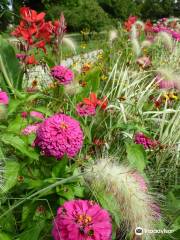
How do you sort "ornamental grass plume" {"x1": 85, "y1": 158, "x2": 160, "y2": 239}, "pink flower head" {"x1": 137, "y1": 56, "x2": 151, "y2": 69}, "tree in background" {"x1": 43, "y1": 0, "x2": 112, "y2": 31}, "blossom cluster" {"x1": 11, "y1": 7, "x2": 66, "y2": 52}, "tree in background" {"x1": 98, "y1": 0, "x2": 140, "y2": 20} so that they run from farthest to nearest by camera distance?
"tree in background" {"x1": 98, "y1": 0, "x2": 140, "y2": 20}, "tree in background" {"x1": 43, "y1": 0, "x2": 112, "y2": 31}, "pink flower head" {"x1": 137, "y1": 56, "x2": 151, "y2": 69}, "blossom cluster" {"x1": 11, "y1": 7, "x2": 66, "y2": 52}, "ornamental grass plume" {"x1": 85, "y1": 158, "x2": 160, "y2": 239}

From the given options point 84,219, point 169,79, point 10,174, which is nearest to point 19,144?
point 10,174

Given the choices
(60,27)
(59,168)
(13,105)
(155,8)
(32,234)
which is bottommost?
(155,8)

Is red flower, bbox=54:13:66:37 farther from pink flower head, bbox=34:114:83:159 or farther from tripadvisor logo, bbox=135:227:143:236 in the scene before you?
tripadvisor logo, bbox=135:227:143:236

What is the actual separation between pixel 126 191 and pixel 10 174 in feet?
1.35

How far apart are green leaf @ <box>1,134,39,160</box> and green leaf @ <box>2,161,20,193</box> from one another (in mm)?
59

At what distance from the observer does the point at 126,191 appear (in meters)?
1.26

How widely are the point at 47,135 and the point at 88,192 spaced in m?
0.27

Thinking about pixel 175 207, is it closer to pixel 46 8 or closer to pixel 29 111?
pixel 29 111

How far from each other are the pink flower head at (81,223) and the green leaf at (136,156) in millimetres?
499

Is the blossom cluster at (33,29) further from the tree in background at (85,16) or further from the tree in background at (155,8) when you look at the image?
the tree in background at (155,8)

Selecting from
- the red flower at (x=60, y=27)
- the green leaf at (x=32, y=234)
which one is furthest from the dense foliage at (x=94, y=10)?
the green leaf at (x=32, y=234)

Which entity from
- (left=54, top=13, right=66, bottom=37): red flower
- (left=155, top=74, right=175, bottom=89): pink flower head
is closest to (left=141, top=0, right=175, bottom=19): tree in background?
(left=155, top=74, right=175, bottom=89): pink flower head

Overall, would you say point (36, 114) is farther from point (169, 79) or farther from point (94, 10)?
point (94, 10)

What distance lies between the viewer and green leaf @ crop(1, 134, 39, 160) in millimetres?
1477
